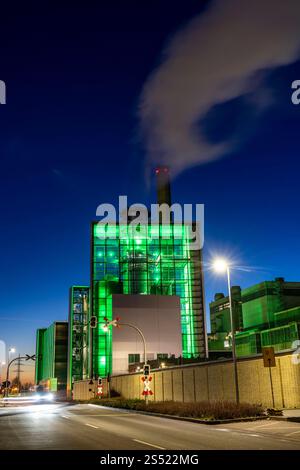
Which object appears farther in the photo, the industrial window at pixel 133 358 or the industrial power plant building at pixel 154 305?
the industrial power plant building at pixel 154 305

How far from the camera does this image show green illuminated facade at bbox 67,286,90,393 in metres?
110

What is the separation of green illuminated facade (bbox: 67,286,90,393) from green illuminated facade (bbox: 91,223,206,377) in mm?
13217

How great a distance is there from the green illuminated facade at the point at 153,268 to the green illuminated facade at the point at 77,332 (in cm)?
1322

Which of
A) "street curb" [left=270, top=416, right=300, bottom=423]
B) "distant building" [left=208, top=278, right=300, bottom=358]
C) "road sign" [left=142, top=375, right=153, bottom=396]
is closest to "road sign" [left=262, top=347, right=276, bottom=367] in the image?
"street curb" [left=270, top=416, right=300, bottom=423]

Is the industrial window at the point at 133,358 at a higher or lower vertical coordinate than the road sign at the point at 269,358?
higher

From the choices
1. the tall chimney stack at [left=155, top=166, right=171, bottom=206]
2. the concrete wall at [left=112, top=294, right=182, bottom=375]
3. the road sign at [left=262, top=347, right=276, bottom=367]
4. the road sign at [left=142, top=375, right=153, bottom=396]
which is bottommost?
the road sign at [left=142, top=375, right=153, bottom=396]

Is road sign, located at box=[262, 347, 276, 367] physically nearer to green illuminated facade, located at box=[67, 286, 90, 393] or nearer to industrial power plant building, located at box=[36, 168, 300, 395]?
industrial power plant building, located at box=[36, 168, 300, 395]

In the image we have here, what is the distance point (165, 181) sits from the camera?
106 m

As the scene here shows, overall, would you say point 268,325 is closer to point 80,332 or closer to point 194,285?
point 194,285

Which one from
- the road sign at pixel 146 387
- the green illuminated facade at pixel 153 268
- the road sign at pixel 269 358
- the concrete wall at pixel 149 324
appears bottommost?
the road sign at pixel 146 387

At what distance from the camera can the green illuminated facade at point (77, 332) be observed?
11031 centimetres

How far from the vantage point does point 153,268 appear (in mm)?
105938

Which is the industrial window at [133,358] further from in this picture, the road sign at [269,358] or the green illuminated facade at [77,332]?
the road sign at [269,358]

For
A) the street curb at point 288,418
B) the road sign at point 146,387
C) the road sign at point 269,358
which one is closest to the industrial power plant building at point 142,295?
the road sign at point 146,387
